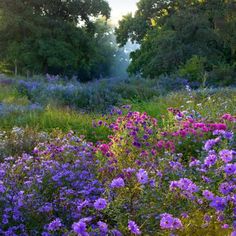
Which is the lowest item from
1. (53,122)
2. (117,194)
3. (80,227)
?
(53,122)

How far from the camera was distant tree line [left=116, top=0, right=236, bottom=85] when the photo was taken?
73.8 ft

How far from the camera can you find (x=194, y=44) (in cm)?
2573

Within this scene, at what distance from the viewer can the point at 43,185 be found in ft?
14.6

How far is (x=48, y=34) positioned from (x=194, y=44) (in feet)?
35.1

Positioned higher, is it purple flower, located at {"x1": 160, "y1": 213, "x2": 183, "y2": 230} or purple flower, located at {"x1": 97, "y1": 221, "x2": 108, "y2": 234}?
purple flower, located at {"x1": 160, "y1": 213, "x2": 183, "y2": 230}

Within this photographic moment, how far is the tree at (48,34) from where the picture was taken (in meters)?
30.4

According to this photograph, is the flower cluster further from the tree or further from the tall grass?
the tree

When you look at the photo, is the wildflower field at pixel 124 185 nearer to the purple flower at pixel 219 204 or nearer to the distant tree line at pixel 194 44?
the purple flower at pixel 219 204

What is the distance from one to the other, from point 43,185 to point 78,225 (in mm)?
1953

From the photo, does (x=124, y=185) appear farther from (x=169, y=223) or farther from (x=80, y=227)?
(x=80, y=227)

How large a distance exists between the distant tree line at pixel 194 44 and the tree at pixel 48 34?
15.1 ft

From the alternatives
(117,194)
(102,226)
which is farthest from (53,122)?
(102,226)

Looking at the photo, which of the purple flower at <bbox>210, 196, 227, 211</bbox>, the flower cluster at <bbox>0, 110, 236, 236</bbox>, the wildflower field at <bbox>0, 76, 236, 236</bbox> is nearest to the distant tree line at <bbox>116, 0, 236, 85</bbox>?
the wildflower field at <bbox>0, 76, 236, 236</bbox>

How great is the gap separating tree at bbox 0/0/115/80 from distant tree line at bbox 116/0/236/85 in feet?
15.1
